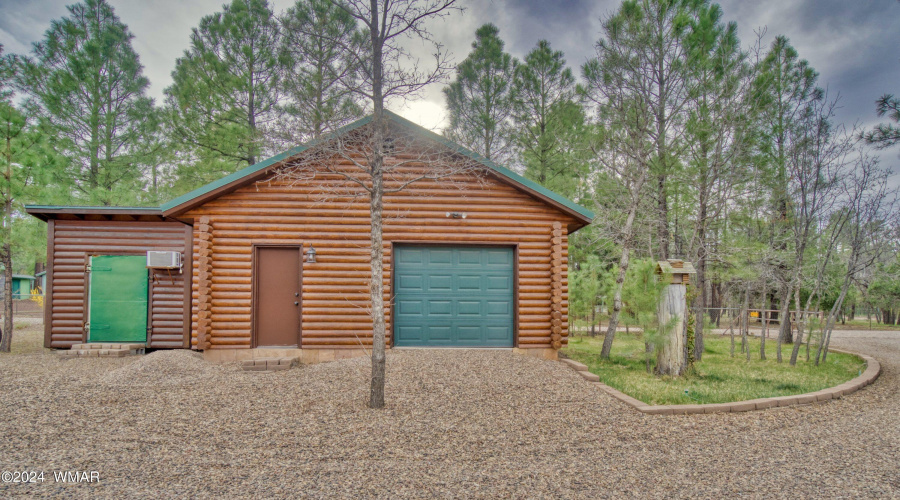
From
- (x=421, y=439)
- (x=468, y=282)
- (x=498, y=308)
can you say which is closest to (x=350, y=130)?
(x=468, y=282)

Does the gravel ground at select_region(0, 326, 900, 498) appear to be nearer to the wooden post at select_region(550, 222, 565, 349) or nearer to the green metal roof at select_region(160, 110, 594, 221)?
the wooden post at select_region(550, 222, 565, 349)

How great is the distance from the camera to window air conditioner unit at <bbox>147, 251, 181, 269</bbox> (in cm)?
953

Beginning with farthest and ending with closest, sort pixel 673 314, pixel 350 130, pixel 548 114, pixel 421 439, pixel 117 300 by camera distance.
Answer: pixel 548 114
pixel 117 300
pixel 673 314
pixel 350 130
pixel 421 439

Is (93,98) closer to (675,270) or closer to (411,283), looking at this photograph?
(411,283)

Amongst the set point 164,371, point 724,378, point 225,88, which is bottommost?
point 724,378

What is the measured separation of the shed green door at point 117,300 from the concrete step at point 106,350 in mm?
217

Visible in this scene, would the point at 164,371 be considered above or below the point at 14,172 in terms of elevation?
below

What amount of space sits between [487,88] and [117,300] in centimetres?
1361

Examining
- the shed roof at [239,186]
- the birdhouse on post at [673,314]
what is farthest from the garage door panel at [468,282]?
the birdhouse on post at [673,314]

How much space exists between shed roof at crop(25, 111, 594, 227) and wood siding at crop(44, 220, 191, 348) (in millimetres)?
397

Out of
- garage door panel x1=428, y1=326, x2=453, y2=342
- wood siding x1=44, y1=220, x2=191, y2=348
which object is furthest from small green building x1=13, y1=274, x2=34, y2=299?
garage door panel x1=428, y1=326, x2=453, y2=342

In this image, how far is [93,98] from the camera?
651 inches

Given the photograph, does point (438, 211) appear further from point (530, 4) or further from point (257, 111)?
point (257, 111)

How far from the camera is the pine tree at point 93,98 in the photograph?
52.2 ft
